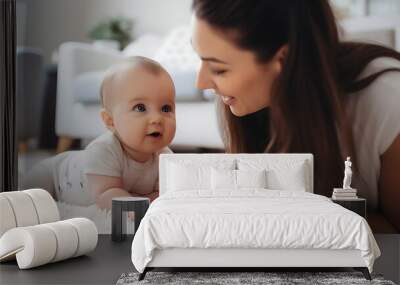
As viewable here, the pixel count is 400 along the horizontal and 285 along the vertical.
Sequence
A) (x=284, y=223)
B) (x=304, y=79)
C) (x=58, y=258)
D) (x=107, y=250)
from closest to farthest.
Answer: (x=284, y=223), (x=58, y=258), (x=107, y=250), (x=304, y=79)

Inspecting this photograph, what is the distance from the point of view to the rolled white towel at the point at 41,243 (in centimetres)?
474

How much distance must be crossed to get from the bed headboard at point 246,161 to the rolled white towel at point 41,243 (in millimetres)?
1167

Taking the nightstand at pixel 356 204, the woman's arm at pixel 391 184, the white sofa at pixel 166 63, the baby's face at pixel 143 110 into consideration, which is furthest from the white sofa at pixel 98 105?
the woman's arm at pixel 391 184

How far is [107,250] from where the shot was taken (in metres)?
5.59

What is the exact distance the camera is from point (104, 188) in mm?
6266

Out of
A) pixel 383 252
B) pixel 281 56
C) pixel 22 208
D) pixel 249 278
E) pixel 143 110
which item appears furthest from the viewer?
pixel 143 110

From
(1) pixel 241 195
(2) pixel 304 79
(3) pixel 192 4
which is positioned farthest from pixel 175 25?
(1) pixel 241 195

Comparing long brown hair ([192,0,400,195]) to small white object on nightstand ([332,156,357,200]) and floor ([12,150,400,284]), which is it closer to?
small white object on nightstand ([332,156,357,200])

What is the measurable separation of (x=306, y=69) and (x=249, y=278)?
2.16 meters

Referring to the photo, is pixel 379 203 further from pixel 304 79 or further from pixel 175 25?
pixel 175 25

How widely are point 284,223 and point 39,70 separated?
9.72 feet

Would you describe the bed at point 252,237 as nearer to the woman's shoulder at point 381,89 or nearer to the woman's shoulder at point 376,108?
the woman's shoulder at point 376,108

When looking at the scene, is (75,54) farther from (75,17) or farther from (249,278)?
(249,278)

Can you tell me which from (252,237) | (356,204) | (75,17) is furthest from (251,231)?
(75,17)
